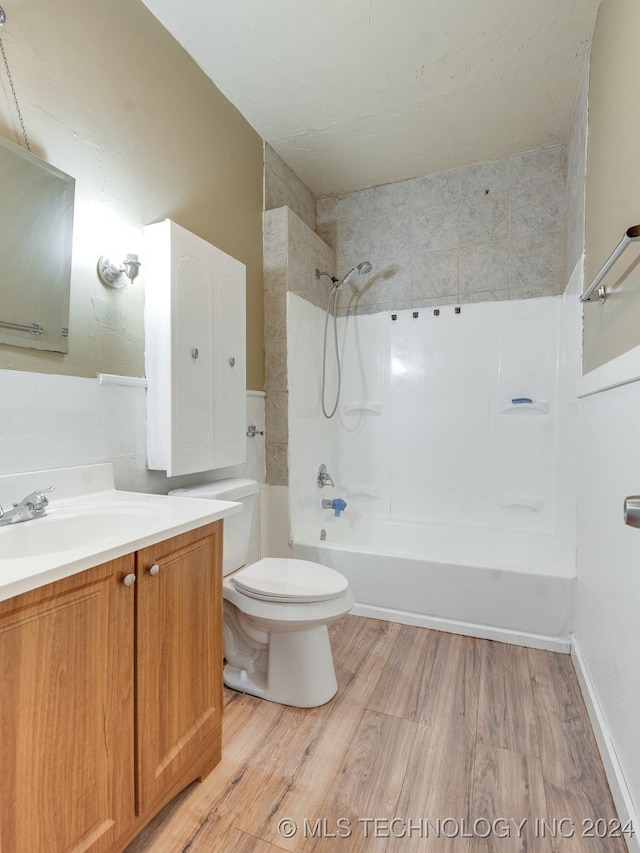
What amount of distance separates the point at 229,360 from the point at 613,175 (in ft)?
5.10

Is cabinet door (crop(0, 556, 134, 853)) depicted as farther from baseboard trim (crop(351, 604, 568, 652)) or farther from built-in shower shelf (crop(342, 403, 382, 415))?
built-in shower shelf (crop(342, 403, 382, 415))

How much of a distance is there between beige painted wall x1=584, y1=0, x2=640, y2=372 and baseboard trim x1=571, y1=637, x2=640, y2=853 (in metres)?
1.15

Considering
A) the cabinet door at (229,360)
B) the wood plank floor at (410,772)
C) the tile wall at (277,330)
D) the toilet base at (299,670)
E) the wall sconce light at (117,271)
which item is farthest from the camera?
the tile wall at (277,330)

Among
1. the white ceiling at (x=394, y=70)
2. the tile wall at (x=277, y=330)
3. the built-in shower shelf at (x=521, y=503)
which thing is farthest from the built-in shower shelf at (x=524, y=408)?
the white ceiling at (x=394, y=70)

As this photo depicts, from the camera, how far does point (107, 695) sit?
0.87 metres

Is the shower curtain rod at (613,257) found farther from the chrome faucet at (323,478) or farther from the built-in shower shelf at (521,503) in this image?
the chrome faucet at (323,478)

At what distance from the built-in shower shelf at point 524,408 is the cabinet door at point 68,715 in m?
2.32

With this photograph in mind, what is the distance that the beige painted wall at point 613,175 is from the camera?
120 cm

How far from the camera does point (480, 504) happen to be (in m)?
2.66

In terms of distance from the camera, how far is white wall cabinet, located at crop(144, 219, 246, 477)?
61.7 inches

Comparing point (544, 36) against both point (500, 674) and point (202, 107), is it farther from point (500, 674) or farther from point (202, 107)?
point (500, 674)

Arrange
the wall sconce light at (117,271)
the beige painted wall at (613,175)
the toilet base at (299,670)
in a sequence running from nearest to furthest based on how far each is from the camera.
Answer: the beige painted wall at (613,175), the wall sconce light at (117,271), the toilet base at (299,670)

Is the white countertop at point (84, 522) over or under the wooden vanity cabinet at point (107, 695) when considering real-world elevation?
over

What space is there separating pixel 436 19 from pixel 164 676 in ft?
7.95
